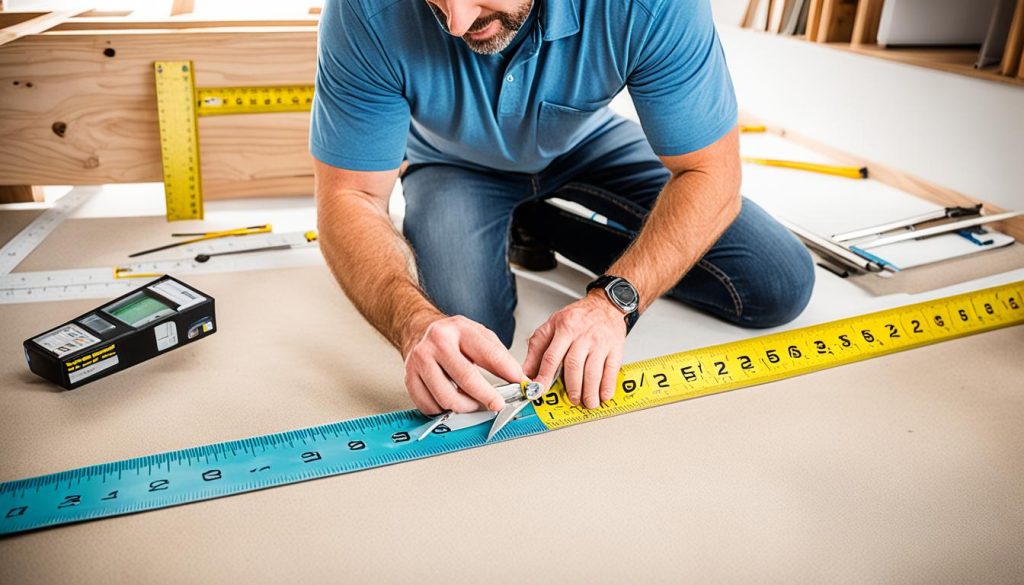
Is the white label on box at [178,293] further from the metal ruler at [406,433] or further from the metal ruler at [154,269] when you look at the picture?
the metal ruler at [406,433]

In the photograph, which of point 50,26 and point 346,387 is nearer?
point 346,387

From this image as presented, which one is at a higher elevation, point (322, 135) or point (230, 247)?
point (322, 135)

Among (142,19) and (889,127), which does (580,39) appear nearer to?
(142,19)

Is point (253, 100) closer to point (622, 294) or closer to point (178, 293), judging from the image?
point (178, 293)

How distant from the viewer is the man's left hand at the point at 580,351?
1.37m

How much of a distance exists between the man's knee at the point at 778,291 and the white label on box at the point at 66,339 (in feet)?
4.77

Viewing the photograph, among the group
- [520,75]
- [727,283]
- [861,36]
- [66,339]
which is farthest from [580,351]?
[861,36]

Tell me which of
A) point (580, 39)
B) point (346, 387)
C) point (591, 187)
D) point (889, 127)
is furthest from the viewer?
point (889, 127)

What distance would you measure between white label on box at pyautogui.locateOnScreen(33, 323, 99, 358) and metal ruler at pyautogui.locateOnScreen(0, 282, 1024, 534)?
35 centimetres

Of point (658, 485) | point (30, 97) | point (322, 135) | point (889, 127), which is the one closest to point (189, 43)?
point (30, 97)

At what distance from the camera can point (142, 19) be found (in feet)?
8.50

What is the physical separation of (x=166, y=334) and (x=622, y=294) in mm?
1007

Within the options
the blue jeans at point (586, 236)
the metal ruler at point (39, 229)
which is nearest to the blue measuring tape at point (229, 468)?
the blue jeans at point (586, 236)

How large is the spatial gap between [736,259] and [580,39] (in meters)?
0.69
